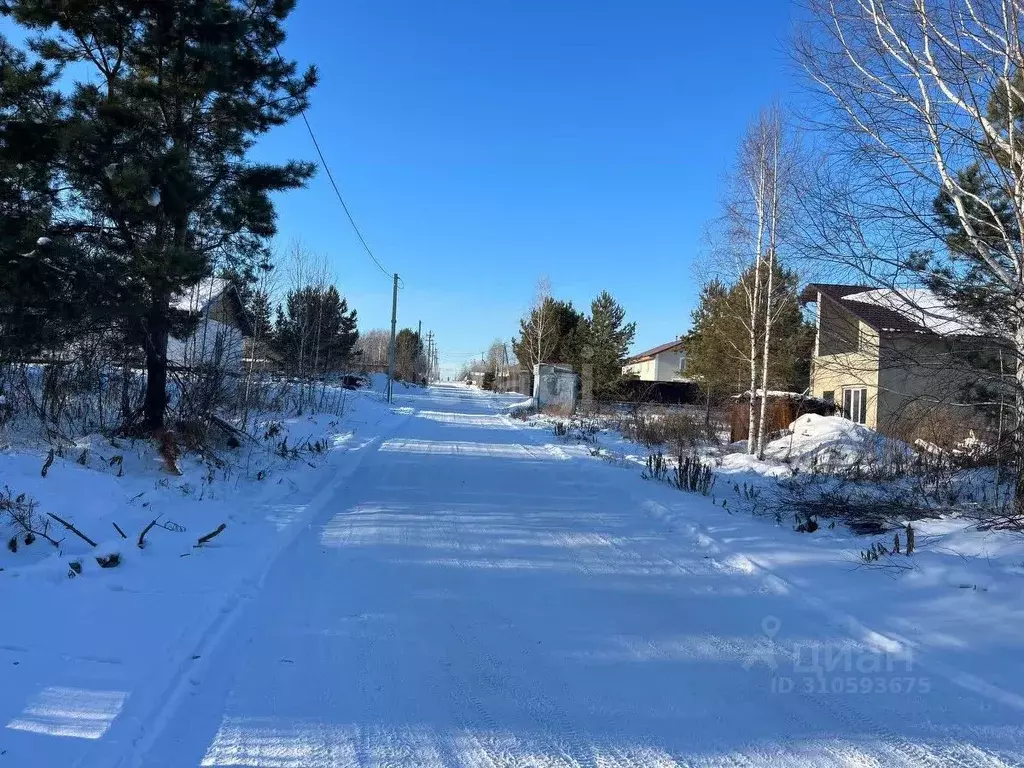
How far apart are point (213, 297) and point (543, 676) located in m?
12.7

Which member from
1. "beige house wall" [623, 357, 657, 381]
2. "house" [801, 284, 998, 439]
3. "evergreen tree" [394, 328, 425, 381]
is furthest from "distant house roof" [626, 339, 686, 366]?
"house" [801, 284, 998, 439]

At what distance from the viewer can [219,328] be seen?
14.9m

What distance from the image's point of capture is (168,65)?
10.1 metres

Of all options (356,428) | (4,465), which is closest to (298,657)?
(4,465)

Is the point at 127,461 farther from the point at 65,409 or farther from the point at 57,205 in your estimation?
the point at 57,205

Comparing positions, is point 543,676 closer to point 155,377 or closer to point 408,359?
point 155,377

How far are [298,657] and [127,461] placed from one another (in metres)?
5.97

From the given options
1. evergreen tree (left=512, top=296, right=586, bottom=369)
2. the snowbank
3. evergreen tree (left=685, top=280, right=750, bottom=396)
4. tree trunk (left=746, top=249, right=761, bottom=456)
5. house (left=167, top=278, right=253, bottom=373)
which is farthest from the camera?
evergreen tree (left=512, top=296, right=586, bottom=369)

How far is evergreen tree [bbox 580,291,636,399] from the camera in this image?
4081 cm

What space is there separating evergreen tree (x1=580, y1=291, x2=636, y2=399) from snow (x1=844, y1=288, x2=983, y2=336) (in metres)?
29.4

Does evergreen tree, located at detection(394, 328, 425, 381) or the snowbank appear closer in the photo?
the snowbank

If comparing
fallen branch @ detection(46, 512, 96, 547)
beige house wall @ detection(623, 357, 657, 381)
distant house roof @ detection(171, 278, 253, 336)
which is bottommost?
fallen branch @ detection(46, 512, 96, 547)

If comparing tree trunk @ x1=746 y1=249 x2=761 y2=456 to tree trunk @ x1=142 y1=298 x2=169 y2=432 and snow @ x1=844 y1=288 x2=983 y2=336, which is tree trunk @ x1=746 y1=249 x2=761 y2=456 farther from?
tree trunk @ x1=142 y1=298 x2=169 y2=432

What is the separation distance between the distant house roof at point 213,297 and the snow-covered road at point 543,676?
6.52 meters
